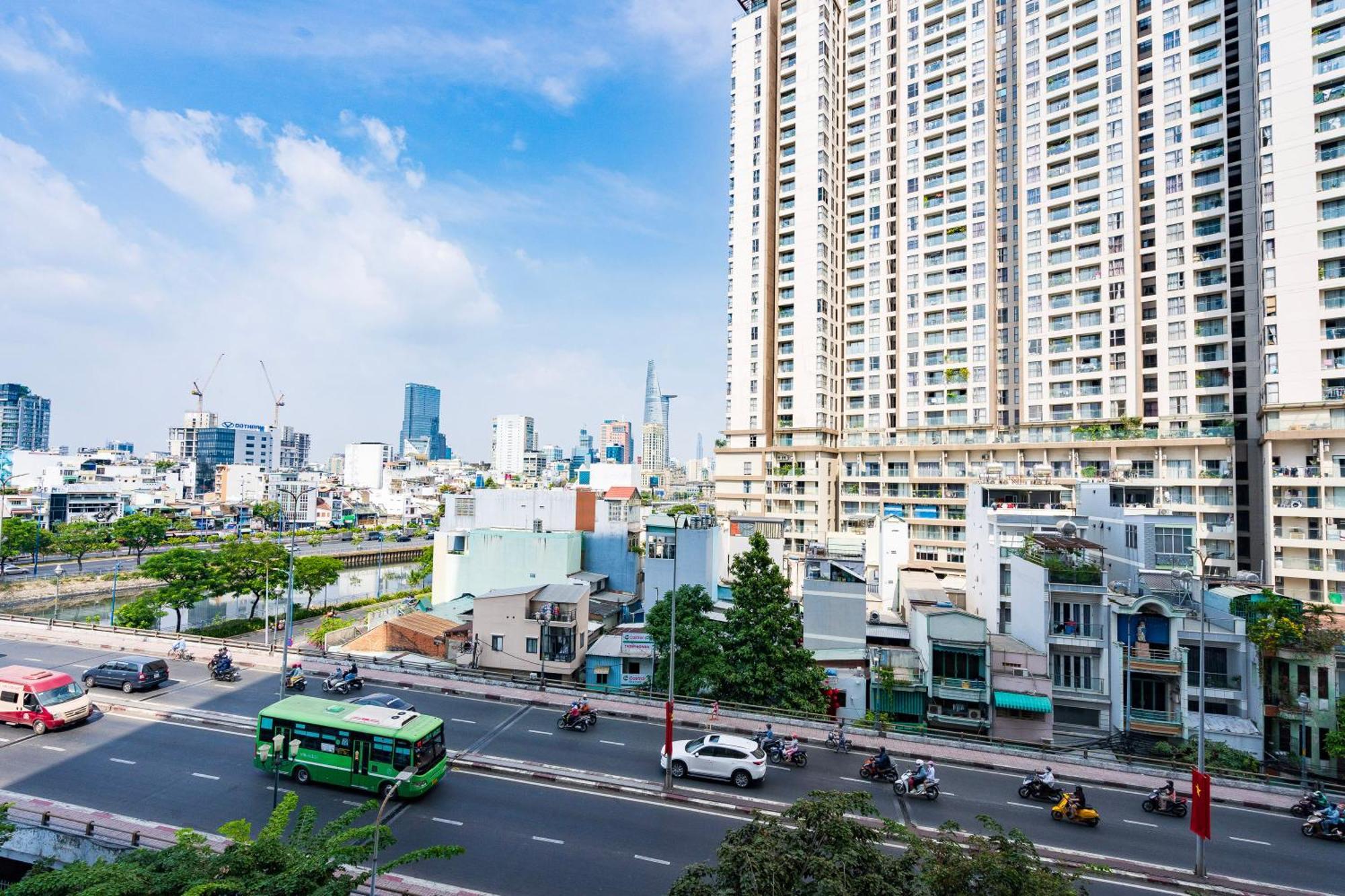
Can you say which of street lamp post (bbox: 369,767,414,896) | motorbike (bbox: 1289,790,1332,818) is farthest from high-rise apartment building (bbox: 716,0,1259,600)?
street lamp post (bbox: 369,767,414,896)

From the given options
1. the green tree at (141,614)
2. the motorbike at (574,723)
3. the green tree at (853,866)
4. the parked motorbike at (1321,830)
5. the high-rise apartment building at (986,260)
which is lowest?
the green tree at (141,614)

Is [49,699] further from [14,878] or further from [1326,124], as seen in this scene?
[1326,124]

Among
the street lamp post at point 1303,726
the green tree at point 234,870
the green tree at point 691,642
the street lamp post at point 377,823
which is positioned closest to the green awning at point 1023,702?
the street lamp post at point 1303,726

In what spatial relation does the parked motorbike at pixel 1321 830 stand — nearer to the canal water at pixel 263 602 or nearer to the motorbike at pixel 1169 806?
the motorbike at pixel 1169 806

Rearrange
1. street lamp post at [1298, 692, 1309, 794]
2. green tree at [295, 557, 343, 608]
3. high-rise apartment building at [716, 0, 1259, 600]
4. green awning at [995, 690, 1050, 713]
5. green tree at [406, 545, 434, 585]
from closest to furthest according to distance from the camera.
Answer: street lamp post at [1298, 692, 1309, 794] < green awning at [995, 690, 1050, 713] < high-rise apartment building at [716, 0, 1259, 600] < green tree at [295, 557, 343, 608] < green tree at [406, 545, 434, 585]

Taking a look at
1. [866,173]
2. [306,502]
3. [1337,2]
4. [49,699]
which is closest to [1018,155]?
[866,173]

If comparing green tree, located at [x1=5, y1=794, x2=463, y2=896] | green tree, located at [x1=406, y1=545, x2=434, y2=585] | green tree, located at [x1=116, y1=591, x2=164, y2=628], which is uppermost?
green tree, located at [x1=5, y1=794, x2=463, y2=896]

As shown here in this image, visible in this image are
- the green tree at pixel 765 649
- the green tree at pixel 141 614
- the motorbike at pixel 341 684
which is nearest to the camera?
the motorbike at pixel 341 684

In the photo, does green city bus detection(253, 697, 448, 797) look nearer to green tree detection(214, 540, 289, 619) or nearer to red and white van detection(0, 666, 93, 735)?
red and white van detection(0, 666, 93, 735)
